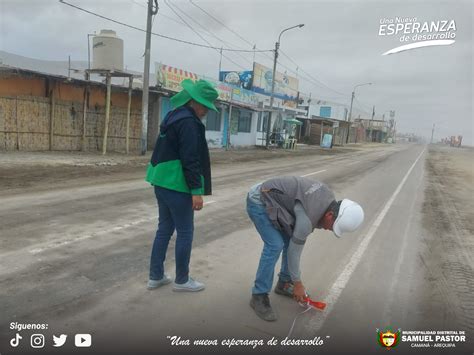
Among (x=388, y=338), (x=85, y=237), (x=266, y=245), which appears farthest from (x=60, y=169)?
(x=388, y=338)

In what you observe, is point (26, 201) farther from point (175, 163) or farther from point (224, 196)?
point (175, 163)

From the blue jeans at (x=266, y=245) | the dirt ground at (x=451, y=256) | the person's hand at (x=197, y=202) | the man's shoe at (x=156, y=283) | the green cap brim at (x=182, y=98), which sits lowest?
the dirt ground at (x=451, y=256)

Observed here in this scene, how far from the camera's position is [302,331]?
3.34 meters

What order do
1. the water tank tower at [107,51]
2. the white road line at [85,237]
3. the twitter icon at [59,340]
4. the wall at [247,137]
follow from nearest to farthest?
1. the twitter icon at [59,340]
2. the white road line at [85,237]
3. the water tank tower at [107,51]
4. the wall at [247,137]

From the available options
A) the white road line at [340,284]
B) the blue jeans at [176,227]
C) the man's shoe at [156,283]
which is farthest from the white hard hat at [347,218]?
the man's shoe at [156,283]

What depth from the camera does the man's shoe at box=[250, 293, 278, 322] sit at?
11.4 ft

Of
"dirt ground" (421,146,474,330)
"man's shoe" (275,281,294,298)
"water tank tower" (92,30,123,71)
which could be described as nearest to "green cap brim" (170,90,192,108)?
"man's shoe" (275,281,294,298)

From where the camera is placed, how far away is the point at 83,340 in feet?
9.91

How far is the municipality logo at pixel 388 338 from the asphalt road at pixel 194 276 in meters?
0.07

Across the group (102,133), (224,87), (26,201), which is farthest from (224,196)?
(224,87)

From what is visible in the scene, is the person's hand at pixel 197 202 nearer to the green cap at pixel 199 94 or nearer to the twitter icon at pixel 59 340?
the green cap at pixel 199 94

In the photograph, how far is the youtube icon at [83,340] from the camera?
297 centimetres

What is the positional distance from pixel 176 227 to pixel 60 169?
9319mm

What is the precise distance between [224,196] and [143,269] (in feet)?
16.2
